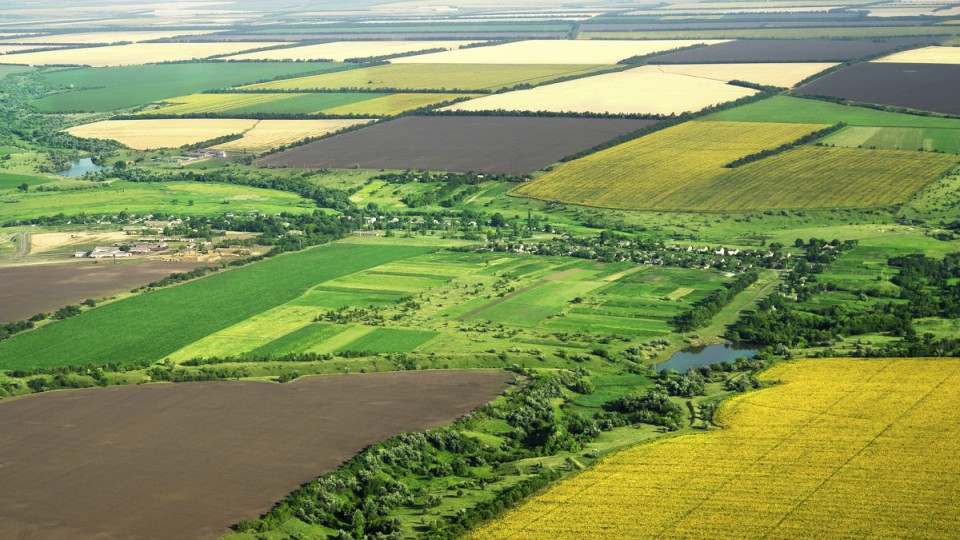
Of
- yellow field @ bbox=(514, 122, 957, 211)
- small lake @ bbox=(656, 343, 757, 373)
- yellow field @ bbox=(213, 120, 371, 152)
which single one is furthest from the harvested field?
small lake @ bbox=(656, 343, 757, 373)

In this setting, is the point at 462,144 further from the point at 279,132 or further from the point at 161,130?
the point at 161,130

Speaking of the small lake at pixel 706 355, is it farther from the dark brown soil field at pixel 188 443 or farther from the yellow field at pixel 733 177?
the yellow field at pixel 733 177

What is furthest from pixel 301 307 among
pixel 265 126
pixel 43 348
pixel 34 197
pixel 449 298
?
pixel 265 126

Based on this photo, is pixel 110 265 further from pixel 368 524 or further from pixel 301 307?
pixel 368 524

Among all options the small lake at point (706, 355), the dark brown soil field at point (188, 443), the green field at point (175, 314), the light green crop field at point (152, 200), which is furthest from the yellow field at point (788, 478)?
the light green crop field at point (152, 200)

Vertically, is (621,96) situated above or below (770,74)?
below

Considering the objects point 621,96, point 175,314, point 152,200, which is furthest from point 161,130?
point 175,314
